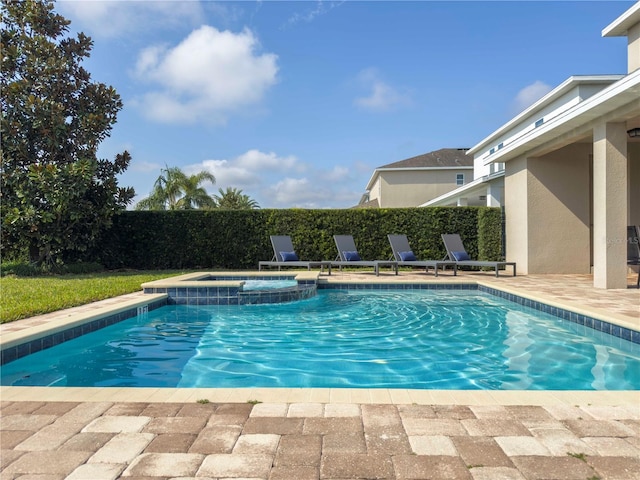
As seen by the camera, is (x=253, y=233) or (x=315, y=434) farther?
(x=253, y=233)

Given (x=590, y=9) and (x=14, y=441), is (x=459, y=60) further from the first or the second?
(x=14, y=441)

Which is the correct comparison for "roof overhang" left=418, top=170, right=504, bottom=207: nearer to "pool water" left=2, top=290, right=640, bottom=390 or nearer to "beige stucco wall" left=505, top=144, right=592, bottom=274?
"beige stucco wall" left=505, top=144, right=592, bottom=274

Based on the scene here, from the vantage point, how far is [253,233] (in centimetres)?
1619

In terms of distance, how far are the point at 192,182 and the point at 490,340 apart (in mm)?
29526

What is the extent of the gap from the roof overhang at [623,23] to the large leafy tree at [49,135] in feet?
50.6

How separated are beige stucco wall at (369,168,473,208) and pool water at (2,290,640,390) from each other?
25967 millimetres

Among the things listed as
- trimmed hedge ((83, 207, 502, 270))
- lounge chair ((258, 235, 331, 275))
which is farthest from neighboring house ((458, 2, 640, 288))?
lounge chair ((258, 235, 331, 275))

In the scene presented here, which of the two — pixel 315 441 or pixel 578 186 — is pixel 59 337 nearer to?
pixel 315 441

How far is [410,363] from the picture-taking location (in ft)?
16.1

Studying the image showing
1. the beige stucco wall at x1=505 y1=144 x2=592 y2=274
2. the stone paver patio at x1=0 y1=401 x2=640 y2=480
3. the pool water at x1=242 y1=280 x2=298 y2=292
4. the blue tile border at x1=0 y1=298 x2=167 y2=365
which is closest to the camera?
the stone paver patio at x1=0 y1=401 x2=640 y2=480

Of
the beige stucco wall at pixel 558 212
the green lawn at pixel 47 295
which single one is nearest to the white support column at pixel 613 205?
the beige stucco wall at pixel 558 212

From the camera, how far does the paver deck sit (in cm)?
214

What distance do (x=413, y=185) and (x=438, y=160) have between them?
317 centimetres

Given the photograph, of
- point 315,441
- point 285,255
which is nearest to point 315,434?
point 315,441
